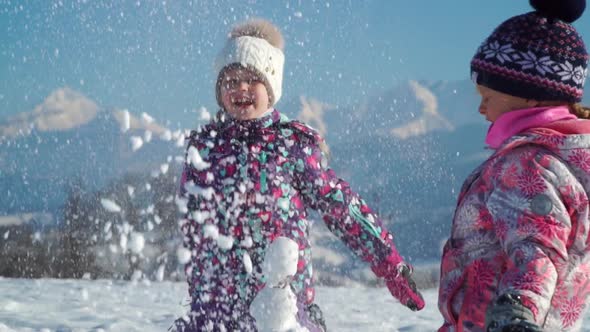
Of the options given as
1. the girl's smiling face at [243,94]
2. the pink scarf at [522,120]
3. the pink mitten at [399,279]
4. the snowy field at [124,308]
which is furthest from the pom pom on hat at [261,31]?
the snowy field at [124,308]

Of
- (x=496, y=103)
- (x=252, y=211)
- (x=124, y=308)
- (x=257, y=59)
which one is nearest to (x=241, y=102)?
(x=257, y=59)

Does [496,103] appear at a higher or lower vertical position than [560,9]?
lower

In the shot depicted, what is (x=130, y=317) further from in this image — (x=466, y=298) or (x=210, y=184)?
(x=466, y=298)

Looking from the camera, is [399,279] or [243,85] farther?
[243,85]

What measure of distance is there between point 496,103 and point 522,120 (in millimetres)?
150

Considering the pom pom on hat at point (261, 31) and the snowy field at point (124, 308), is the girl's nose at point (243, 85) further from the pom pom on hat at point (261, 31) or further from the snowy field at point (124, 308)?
the snowy field at point (124, 308)

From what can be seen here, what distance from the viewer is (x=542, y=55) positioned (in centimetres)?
189

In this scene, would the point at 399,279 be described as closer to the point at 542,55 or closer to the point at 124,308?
the point at 542,55

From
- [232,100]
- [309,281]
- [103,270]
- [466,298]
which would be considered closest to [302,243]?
[309,281]

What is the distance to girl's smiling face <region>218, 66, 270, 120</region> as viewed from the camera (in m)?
2.99

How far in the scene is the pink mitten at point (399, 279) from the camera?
8.91 ft

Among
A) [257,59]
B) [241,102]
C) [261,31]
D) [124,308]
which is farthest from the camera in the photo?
[124,308]

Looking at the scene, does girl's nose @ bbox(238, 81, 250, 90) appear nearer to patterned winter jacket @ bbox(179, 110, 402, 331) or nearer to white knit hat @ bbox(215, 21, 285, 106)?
white knit hat @ bbox(215, 21, 285, 106)

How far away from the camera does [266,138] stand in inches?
114
